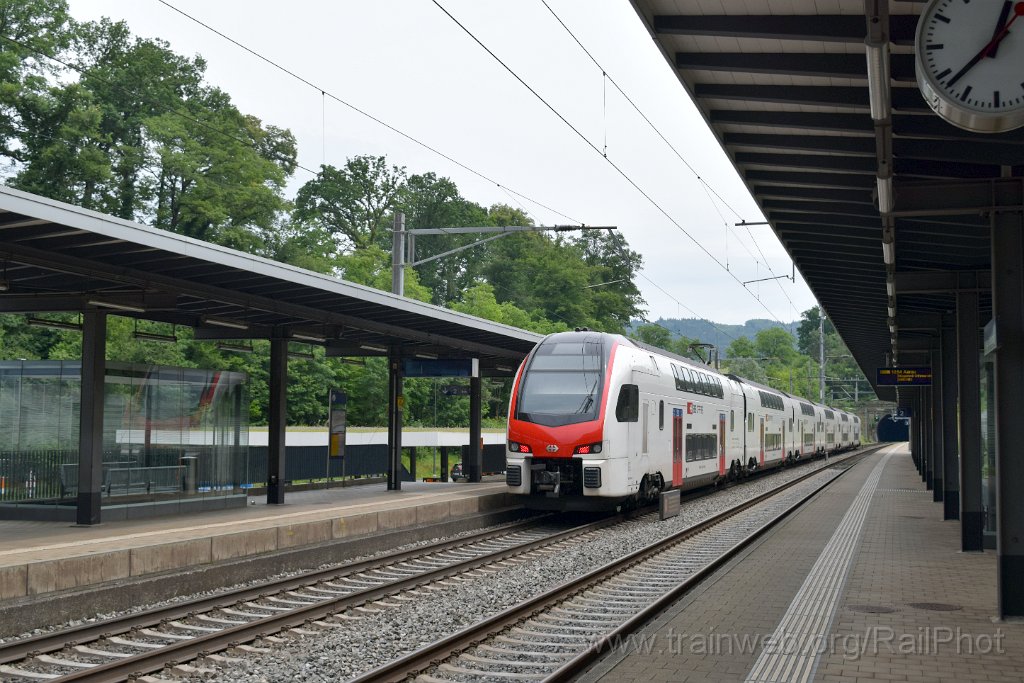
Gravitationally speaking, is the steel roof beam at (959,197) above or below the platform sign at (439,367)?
above

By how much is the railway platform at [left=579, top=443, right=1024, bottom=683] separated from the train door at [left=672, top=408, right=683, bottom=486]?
655 centimetres

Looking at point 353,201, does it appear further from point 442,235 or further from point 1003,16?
point 1003,16

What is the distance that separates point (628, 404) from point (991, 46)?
41.4 ft

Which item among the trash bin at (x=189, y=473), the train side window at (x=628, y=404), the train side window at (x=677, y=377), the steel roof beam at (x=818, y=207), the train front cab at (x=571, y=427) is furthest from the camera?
the train side window at (x=677, y=377)

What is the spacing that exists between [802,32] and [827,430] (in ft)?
181

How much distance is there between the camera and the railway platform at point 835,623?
7.42m

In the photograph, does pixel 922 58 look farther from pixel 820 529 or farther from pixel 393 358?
pixel 393 358

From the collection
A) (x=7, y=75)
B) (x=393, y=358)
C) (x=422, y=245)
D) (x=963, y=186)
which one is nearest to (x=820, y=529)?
(x=963, y=186)

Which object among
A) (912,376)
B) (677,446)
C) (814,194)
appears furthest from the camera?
(912,376)

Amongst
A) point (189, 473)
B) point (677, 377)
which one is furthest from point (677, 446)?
point (189, 473)

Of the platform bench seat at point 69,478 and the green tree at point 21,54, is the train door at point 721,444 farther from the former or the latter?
the green tree at point 21,54

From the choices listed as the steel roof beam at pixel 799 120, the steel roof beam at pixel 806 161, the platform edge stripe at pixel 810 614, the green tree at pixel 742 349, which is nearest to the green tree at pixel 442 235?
the platform edge stripe at pixel 810 614

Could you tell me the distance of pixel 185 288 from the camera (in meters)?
15.4

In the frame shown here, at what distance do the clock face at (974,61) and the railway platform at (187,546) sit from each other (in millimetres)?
8461
